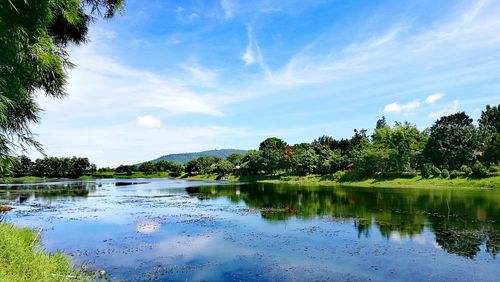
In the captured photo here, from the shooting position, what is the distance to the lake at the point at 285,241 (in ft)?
61.4

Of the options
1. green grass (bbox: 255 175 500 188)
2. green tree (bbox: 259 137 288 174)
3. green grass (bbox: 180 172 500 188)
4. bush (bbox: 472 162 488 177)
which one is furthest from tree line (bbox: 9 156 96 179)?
bush (bbox: 472 162 488 177)

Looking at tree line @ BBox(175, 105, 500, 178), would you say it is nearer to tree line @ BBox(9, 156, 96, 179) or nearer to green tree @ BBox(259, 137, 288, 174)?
green tree @ BBox(259, 137, 288, 174)

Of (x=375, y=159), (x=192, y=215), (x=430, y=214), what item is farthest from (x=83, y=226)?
(x=375, y=159)

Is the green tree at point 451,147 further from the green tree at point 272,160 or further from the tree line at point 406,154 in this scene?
the green tree at point 272,160

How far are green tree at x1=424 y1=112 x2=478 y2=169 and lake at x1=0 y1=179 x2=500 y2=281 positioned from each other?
36.8 meters

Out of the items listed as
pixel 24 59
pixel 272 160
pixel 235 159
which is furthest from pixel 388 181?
pixel 235 159

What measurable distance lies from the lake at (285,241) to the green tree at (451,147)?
121 feet

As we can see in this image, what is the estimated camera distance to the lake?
18.7 metres

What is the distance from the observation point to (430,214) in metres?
36.4

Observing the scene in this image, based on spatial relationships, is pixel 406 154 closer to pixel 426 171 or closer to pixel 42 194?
pixel 426 171

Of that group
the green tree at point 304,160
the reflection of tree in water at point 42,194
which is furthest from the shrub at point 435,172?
the reflection of tree in water at point 42,194

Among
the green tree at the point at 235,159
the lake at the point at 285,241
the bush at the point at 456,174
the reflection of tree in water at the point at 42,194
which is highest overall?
the green tree at the point at 235,159

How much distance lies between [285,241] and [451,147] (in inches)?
2540

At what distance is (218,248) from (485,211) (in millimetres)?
27724
